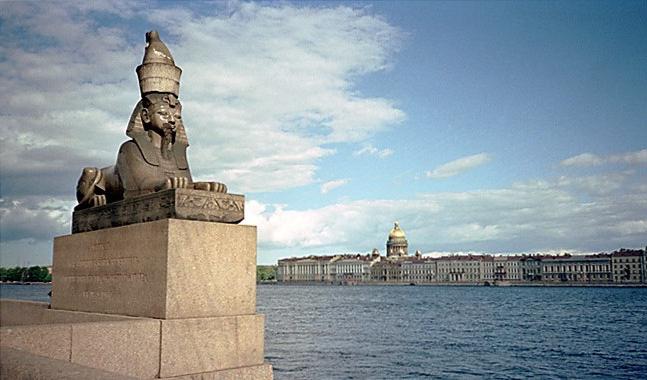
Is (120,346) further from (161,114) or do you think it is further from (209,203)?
(161,114)

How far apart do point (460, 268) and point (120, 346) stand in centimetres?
13370

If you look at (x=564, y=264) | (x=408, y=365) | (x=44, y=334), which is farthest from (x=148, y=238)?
(x=564, y=264)

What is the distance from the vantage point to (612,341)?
26234 millimetres

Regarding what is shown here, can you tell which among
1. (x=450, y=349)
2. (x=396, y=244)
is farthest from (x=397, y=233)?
(x=450, y=349)

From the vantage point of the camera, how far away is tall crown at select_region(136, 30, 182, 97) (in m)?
6.05

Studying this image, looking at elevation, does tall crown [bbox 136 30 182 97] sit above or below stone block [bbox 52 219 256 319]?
above

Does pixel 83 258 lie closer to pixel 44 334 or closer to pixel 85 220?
pixel 85 220

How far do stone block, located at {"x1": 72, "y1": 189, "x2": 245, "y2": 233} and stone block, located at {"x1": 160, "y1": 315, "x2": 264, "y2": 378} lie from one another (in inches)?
33.0

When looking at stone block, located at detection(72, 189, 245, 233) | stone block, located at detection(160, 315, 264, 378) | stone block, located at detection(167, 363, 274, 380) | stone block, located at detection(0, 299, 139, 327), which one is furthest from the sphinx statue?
stone block, located at detection(167, 363, 274, 380)

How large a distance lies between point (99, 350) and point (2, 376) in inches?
42.5

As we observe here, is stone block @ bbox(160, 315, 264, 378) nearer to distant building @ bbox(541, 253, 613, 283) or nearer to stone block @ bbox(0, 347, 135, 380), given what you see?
stone block @ bbox(0, 347, 135, 380)

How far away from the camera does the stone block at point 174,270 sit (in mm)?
4898

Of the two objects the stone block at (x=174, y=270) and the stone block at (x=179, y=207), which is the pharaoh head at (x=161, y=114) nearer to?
the stone block at (x=179, y=207)

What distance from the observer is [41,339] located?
406cm
